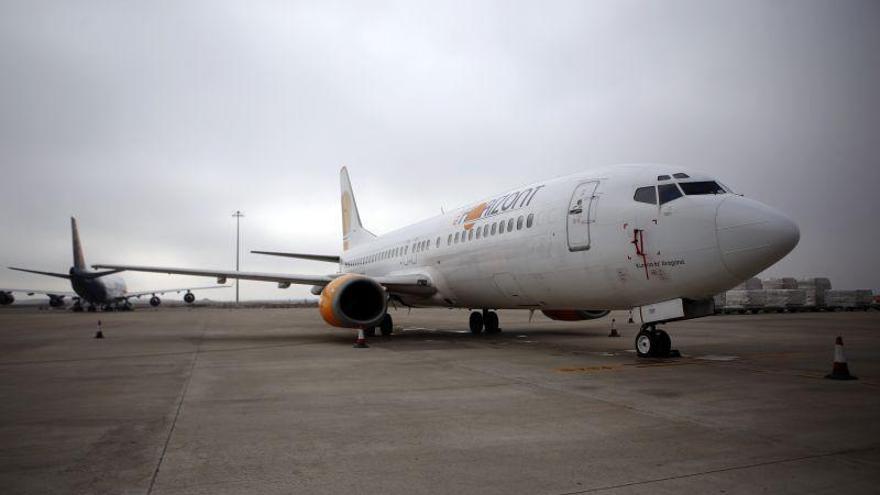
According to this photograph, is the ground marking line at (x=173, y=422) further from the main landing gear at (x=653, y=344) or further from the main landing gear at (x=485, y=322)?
the main landing gear at (x=485, y=322)

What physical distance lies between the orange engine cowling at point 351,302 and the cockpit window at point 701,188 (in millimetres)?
7402

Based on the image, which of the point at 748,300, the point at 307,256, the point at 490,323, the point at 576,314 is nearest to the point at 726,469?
the point at 576,314

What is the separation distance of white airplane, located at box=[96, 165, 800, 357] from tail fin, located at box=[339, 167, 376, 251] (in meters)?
12.2

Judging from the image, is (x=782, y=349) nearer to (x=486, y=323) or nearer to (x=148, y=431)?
(x=486, y=323)

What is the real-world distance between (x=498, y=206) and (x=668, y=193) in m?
4.75

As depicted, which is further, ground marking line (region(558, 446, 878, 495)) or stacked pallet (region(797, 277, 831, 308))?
stacked pallet (region(797, 277, 831, 308))

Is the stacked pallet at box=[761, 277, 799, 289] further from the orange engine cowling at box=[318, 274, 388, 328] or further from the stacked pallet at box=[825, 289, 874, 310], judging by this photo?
the orange engine cowling at box=[318, 274, 388, 328]

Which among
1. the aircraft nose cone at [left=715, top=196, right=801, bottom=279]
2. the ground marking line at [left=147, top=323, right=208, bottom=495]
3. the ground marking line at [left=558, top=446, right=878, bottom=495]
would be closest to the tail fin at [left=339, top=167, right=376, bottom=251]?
the ground marking line at [left=147, top=323, right=208, bottom=495]

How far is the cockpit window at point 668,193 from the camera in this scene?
873cm

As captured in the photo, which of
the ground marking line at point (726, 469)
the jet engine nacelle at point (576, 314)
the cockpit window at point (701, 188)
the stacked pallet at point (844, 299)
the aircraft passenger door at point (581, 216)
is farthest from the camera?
the stacked pallet at point (844, 299)

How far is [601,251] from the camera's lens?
9352 millimetres

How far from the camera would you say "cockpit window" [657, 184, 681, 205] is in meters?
8.73

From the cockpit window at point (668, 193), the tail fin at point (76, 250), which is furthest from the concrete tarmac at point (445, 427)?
the tail fin at point (76, 250)

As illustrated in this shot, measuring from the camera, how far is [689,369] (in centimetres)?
815
